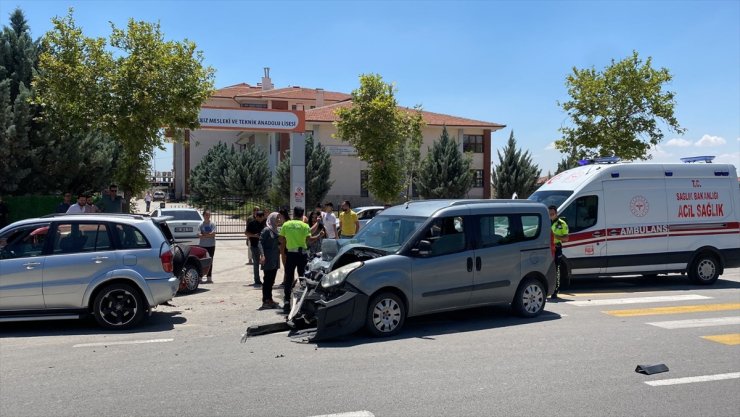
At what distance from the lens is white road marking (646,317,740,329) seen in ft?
29.5

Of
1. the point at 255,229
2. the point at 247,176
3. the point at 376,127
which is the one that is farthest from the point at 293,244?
the point at 247,176

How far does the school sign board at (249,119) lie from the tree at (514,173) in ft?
→ 84.2

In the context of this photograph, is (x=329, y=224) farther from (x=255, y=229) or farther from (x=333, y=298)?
(x=333, y=298)

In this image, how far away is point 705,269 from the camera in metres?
13.4

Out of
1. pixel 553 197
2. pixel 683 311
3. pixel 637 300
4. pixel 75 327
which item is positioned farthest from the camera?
pixel 553 197

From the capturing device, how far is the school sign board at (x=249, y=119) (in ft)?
61.8

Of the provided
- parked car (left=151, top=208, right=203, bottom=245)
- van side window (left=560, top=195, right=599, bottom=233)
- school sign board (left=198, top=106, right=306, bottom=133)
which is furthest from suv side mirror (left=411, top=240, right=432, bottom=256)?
parked car (left=151, top=208, right=203, bottom=245)

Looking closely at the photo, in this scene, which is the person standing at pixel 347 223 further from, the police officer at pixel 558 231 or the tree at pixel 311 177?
the tree at pixel 311 177

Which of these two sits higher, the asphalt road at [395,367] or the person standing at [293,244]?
the person standing at [293,244]

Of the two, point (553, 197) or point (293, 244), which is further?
point (553, 197)

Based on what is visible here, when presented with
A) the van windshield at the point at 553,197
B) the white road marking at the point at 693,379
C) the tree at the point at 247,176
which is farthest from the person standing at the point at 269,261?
the tree at the point at 247,176

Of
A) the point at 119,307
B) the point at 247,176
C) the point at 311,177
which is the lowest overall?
the point at 119,307

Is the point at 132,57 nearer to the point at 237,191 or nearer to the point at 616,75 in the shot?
the point at 616,75

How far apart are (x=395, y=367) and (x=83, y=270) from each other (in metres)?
5.03
